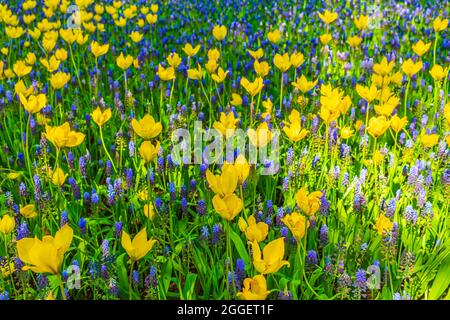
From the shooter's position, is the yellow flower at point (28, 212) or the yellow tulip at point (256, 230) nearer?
the yellow tulip at point (256, 230)

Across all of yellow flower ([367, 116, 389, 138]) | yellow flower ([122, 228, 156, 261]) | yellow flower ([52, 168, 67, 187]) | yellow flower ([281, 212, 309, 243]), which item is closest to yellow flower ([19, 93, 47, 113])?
yellow flower ([52, 168, 67, 187])

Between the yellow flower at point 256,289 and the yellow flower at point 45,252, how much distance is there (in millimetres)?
555

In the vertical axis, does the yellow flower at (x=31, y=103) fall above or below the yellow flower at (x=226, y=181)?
above

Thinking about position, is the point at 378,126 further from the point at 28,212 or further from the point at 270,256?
the point at 28,212

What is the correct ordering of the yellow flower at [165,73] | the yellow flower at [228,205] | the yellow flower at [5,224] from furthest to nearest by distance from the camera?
1. the yellow flower at [165,73]
2. the yellow flower at [5,224]
3. the yellow flower at [228,205]

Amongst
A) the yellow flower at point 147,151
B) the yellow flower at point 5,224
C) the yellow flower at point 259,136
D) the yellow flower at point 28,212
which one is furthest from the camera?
the yellow flower at point 259,136

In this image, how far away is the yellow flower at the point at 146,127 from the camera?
2441mm

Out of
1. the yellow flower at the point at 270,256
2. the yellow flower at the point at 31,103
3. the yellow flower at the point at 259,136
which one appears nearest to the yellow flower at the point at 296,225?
the yellow flower at the point at 270,256

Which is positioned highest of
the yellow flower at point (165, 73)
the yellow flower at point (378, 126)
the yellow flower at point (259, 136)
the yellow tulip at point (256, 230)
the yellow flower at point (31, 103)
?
the yellow flower at point (165, 73)

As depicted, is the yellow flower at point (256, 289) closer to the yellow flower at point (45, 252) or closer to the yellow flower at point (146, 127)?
the yellow flower at point (45, 252)

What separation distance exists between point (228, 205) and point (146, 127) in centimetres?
82

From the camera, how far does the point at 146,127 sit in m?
2.47

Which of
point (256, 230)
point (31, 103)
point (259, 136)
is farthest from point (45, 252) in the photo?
point (31, 103)

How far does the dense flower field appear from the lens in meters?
2.17
